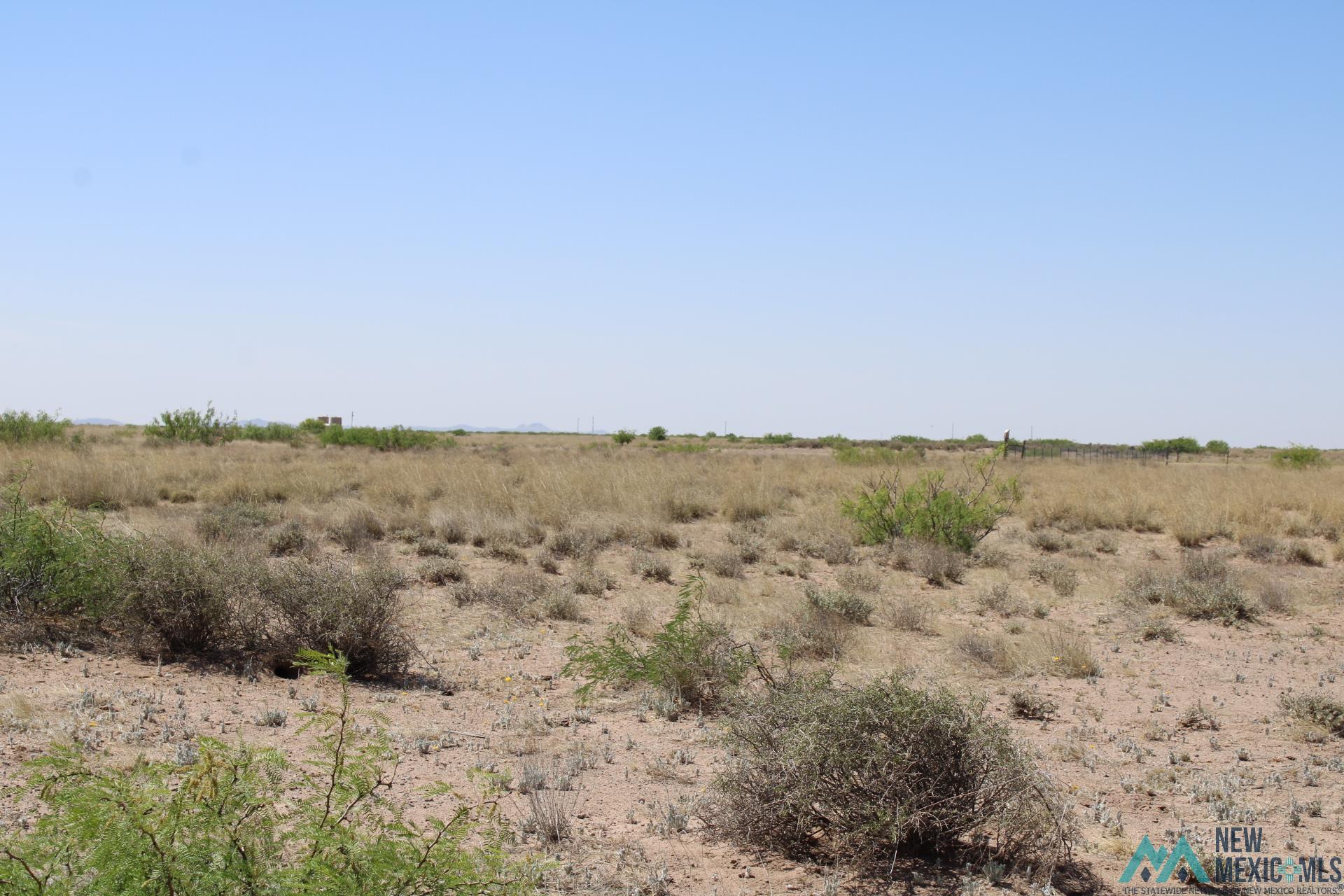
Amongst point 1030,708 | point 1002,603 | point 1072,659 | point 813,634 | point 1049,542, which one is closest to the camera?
point 1030,708

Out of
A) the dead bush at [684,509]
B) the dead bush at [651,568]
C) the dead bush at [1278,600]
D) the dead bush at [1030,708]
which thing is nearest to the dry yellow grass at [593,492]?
the dead bush at [684,509]

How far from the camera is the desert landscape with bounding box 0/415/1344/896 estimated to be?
163 inches

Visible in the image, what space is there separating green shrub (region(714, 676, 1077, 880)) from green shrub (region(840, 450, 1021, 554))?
10.0 meters

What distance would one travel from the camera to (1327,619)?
1037 centimetres

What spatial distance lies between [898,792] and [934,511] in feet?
35.3

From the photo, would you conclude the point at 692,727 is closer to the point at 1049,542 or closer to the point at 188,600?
the point at 188,600

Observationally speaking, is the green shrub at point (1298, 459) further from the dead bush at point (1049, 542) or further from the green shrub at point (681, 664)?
the green shrub at point (681, 664)

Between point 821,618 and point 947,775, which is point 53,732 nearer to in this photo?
point 947,775

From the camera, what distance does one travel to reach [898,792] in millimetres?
4148

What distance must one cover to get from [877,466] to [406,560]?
1703cm

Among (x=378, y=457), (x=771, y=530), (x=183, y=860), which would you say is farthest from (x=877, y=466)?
(x=183, y=860)

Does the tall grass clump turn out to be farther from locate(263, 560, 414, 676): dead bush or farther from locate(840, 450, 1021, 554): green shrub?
locate(263, 560, 414, 676): dead bush

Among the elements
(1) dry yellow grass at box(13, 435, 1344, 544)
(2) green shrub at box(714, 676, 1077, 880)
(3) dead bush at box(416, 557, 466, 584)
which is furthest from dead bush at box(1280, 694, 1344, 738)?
(1) dry yellow grass at box(13, 435, 1344, 544)

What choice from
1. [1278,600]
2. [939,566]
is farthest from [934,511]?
[1278,600]
